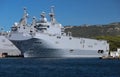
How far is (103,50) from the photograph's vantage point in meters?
176

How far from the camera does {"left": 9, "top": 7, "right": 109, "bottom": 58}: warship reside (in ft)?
467

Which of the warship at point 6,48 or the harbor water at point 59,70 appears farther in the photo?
the warship at point 6,48

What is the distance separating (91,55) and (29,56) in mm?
32679

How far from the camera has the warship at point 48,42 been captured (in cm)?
14225

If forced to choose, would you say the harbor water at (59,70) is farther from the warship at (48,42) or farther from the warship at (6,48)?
the warship at (6,48)

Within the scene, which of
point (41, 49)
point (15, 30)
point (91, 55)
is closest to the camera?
point (41, 49)

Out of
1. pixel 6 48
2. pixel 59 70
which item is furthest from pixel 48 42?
pixel 59 70

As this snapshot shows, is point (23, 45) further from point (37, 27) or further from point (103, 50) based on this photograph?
point (103, 50)

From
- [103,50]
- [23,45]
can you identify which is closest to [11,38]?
[23,45]

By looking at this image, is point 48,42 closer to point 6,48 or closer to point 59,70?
point 6,48

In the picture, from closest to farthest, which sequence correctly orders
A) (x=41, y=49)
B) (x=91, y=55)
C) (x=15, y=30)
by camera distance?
(x=41, y=49), (x=15, y=30), (x=91, y=55)

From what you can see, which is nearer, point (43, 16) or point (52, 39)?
point (52, 39)

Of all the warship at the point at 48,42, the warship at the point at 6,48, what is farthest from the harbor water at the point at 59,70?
the warship at the point at 6,48

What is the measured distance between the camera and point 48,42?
14300 cm
